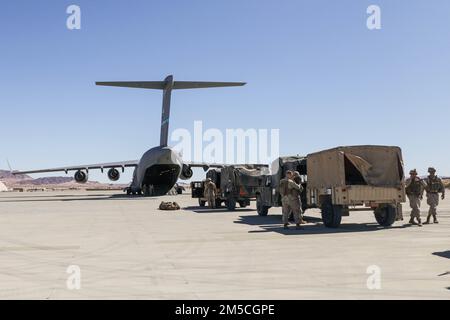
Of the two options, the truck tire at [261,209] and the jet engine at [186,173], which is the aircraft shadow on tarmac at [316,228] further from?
the jet engine at [186,173]

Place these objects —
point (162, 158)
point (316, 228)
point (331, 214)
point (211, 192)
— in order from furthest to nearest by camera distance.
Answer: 1. point (162, 158)
2. point (211, 192)
3. point (316, 228)
4. point (331, 214)

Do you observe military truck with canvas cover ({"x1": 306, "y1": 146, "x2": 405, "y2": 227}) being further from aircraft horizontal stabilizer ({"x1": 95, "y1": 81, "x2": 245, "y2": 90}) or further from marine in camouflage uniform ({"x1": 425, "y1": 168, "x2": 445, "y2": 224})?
aircraft horizontal stabilizer ({"x1": 95, "y1": 81, "x2": 245, "y2": 90})

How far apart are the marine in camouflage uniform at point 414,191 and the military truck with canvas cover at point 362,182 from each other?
0.52 meters

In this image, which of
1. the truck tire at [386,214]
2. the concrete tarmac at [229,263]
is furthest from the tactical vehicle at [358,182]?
the concrete tarmac at [229,263]

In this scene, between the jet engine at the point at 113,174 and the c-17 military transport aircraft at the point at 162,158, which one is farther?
the jet engine at the point at 113,174

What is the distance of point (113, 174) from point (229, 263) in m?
44.1

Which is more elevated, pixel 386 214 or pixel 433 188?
pixel 433 188

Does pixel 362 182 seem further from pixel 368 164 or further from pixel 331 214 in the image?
pixel 331 214

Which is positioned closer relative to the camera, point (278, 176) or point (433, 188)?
point (433, 188)

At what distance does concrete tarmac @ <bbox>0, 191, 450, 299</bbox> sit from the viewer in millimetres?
6547

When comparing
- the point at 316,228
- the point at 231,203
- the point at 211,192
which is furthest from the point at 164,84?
the point at 316,228

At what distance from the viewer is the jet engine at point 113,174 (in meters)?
51.0

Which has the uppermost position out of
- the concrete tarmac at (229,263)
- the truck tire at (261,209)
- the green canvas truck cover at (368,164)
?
the green canvas truck cover at (368,164)

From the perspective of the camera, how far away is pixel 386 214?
1586cm
